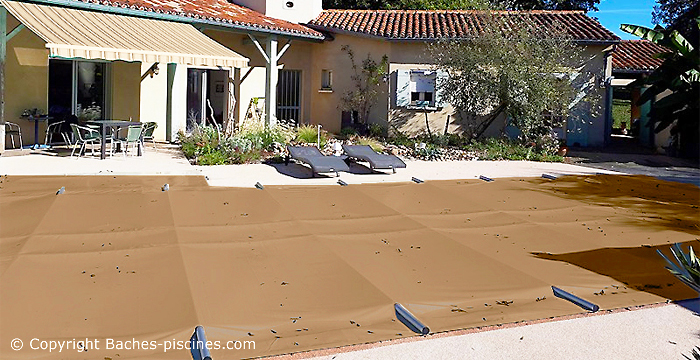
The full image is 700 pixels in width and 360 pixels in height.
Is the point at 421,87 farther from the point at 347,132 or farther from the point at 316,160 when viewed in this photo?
the point at 316,160

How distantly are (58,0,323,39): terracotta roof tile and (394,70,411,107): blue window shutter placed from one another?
3.80 metres

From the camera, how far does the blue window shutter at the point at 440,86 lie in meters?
26.6

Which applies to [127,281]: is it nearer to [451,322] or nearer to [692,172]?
[451,322]

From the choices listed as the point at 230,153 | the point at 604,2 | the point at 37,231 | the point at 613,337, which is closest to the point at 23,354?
the point at 37,231

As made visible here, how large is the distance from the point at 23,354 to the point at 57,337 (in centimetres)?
46

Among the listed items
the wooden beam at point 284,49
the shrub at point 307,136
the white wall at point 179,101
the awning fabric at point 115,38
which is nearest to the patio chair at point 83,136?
the awning fabric at point 115,38

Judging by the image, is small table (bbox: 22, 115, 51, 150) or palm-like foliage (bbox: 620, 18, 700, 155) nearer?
small table (bbox: 22, 115, 51, 150)

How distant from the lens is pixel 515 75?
79.5ft

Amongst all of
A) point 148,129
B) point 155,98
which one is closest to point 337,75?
point 155,98

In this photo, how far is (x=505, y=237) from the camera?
40.0ft

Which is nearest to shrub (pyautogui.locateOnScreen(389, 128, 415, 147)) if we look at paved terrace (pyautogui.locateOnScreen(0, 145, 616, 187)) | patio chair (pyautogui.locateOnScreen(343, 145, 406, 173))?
paved terrace (pyautogui.locateOnScreen(0, 145, 616, 187))

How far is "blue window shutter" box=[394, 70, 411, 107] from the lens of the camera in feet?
93.9

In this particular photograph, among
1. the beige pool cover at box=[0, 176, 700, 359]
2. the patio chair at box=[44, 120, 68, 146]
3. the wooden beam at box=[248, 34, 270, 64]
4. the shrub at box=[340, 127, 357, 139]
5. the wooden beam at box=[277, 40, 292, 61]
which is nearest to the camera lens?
the beige pool cover at box=[0, 176, 700, 359]

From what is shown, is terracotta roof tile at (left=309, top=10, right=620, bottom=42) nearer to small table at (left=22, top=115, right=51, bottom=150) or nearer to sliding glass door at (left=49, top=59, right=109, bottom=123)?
sliding glass door at (left=49, top=59, right=109, bottom=123)
